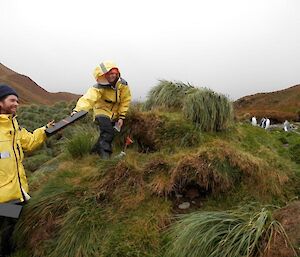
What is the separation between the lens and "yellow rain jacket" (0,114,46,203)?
15.4ft

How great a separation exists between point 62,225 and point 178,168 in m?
1.70

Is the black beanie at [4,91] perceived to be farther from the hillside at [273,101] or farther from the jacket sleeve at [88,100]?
the hillside at [273,101]

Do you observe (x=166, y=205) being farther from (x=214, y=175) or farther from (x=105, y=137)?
(x=105, y=137)

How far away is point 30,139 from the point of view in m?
5.20

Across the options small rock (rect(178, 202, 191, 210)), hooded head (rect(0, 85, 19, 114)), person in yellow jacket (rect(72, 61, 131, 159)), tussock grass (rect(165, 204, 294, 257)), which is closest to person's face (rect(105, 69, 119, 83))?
person in yellow jacket (rect(72, 61, 131, 159))

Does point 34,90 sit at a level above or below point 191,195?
above

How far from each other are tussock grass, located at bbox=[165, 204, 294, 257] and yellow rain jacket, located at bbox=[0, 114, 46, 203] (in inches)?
78.0

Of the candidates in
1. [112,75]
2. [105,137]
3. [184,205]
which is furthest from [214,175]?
[112,75]

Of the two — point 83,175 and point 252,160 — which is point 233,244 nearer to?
point 252,160

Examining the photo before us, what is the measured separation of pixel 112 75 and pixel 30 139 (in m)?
2.06

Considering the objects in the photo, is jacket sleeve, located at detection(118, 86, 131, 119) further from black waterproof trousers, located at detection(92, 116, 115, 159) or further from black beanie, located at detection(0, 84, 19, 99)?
black beanie, located at detection(0, 84, 19, 99)

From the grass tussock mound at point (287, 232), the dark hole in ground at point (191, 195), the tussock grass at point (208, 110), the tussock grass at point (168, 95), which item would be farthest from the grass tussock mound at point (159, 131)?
the grass tussock mound at point (287, 232)

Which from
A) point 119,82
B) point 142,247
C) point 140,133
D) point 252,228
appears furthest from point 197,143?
point 252,228

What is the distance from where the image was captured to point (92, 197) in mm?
5191
